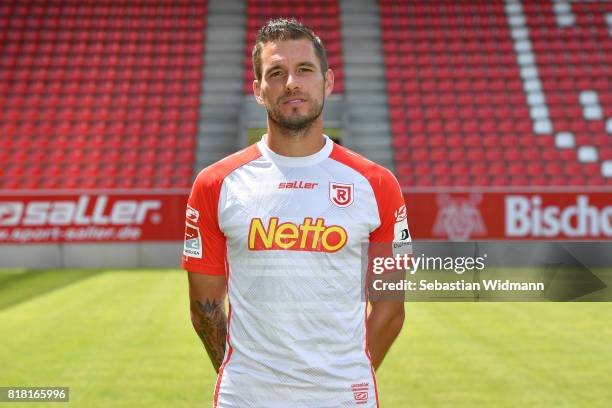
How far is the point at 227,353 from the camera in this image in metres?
2.45

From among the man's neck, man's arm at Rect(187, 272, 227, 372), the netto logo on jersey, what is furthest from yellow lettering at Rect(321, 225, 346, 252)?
man's arm at Rect(187, 272, 227, 372)

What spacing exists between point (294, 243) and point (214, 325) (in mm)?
483

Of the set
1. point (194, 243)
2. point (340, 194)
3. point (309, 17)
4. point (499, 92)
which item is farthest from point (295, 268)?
point (309, 17)

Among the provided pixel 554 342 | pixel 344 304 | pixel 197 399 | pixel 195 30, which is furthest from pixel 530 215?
pixel 344 304

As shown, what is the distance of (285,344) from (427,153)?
651 inches

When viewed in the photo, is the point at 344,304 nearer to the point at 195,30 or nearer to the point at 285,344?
the point at 285,344

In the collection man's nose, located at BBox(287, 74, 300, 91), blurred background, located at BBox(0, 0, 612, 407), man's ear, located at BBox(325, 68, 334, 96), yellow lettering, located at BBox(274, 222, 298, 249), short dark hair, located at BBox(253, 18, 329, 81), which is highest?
blurred background, located at BBox(0, 0, 612, 407)

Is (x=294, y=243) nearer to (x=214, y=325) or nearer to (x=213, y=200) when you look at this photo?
(x=213, y=200)

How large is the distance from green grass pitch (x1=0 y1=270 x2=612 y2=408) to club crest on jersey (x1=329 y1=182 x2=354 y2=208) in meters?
3.81

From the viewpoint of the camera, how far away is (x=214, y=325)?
262 centimetres

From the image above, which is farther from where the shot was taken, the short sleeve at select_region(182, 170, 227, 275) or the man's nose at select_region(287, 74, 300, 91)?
the short sleeve at select_region(182, 170, 227, 275)

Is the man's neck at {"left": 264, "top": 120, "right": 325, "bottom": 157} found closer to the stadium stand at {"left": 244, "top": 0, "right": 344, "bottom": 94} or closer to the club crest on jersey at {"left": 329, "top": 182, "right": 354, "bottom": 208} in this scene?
the club crest on jersey at {"left": 329, "top": 182, "right": 354, "bottom": 208}

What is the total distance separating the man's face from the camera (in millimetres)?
2385

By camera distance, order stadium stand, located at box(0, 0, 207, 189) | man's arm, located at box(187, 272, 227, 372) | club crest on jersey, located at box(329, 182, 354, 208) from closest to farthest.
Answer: club crest on jersey, located at box(329, 182, 354, 208)
man's arm, located at box(187, 272, 227, 372)
stadium stand, located at box(0, 0, 207, 189)
